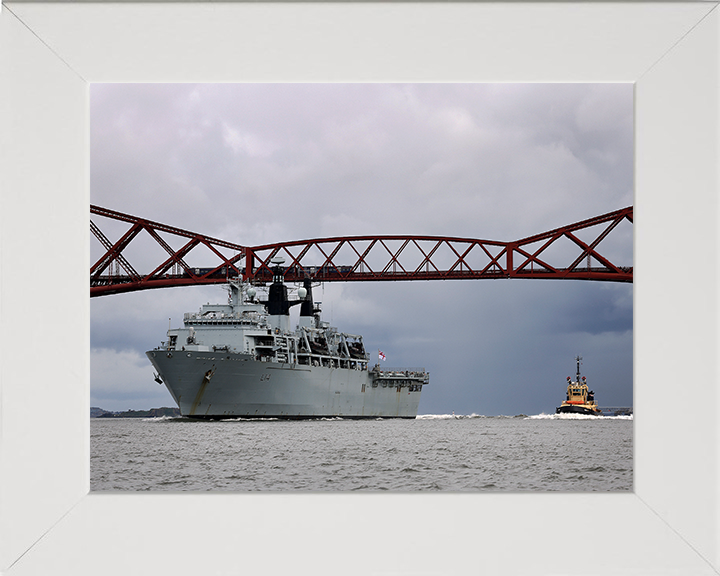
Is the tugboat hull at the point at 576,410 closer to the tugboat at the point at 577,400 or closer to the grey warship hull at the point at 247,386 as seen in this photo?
the tugboat at the point at 577,400

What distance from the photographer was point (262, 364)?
89.0 feet

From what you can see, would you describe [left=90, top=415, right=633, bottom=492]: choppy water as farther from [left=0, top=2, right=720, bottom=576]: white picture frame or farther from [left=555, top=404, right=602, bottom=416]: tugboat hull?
[left=555, top=404, right=602, bottom=416]: tugboat hull

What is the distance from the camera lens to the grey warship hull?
2584cm

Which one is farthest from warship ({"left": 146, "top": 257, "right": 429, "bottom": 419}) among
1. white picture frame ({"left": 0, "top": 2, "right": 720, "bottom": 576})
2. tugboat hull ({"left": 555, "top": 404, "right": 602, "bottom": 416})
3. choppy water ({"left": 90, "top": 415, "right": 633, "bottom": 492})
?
white picture frame ({"left": 0, "top": 2, "right": 720, "bottom": 576})

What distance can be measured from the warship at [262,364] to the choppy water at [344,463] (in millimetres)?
3817
